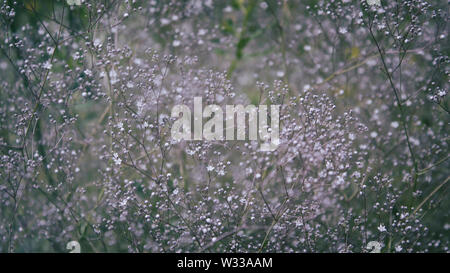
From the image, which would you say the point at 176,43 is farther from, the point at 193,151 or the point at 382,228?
the point at 382,228

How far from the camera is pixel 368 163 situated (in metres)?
1.52

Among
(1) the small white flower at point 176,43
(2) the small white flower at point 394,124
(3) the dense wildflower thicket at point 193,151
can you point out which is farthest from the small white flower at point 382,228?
(1) the small white flower at point 176,43

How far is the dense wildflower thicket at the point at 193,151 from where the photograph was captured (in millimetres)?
1398

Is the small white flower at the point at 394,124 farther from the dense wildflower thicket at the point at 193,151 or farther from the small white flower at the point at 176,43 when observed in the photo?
the small white flower at the point at 176,43

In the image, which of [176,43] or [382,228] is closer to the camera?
[382,228]

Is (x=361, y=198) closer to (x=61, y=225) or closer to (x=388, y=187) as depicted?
(x=388, y=187)

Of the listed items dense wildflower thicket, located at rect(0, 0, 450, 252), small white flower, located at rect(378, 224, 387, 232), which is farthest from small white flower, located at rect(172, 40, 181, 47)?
small white flower, located at rect(378, 224, 387, 232)

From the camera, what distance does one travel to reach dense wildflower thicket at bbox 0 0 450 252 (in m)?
1.40

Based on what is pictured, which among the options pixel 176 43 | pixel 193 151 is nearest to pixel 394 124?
pixel 193 151

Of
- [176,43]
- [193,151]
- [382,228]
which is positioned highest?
[176,43]

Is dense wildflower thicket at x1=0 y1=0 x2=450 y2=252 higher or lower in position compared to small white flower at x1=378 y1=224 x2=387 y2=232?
higher

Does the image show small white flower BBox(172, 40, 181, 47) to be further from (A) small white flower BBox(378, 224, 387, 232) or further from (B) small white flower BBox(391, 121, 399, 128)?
(A) small white flower BBox(378, 224, 387, 232)

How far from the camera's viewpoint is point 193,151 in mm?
1398

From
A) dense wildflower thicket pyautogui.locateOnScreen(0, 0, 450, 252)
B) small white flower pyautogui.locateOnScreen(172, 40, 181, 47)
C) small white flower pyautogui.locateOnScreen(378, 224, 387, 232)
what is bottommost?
small white flower pyautogui.locateOnScreen(378, 224, 387, 232)
